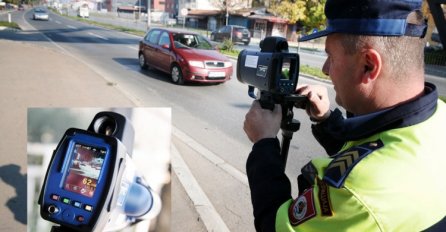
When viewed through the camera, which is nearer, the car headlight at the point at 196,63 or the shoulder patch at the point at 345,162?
the shoulder patch at the point at 345,162

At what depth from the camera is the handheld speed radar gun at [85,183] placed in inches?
49.0

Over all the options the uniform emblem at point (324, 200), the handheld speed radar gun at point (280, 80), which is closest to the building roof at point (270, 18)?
the handheld speed radar gun at point (280, 80)

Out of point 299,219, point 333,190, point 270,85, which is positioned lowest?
point 299,219

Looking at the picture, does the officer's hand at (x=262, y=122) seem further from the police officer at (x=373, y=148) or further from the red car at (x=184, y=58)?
the red car at (x=184, y=58)

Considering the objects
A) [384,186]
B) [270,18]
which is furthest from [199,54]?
[270,18]

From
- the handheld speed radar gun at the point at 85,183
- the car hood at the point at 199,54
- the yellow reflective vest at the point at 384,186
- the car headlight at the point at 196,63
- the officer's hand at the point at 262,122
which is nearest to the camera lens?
the yellow reflective vest at the point at 384,186

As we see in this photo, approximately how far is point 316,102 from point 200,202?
1839 mm

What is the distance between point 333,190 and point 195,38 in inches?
416

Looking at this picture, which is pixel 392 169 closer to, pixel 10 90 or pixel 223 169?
pixel 223 169

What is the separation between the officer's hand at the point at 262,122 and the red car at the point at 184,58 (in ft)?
26.9

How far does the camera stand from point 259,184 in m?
1.24

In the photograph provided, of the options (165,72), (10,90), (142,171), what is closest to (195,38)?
(165,72)

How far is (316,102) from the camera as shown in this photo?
1.75m

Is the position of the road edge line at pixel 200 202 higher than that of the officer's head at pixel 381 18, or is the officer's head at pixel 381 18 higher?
the officer's head at pixel 381 18
